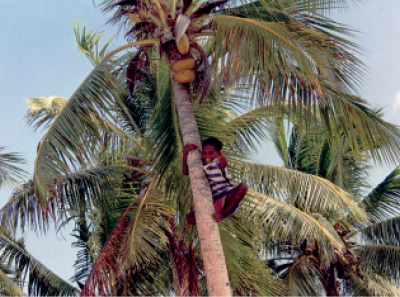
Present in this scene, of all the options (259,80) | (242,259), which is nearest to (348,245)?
→ (242,259)

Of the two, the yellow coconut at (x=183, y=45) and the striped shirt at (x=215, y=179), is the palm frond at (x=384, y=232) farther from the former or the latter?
the yellow coconut at (x=183, y=45)

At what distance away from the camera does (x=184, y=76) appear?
5.98m

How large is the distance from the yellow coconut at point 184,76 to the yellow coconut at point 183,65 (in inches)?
1.6

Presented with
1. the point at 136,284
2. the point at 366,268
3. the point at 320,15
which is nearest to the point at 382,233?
the point at 366,268

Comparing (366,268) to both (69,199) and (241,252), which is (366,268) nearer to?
(241,252)

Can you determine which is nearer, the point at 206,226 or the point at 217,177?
the point at 206,226

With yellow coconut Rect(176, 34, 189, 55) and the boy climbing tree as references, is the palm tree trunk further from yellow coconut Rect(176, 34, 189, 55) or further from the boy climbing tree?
yellow coconut Rect(176, 34, 189, 55)

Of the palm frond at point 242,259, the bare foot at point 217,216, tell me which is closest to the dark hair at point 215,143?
the bare foot at point 217,216

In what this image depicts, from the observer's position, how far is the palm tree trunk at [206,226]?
4770 millimetres

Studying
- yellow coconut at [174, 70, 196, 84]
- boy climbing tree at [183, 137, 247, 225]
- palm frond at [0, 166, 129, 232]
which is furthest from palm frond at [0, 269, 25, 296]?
yellow coconut at [174, 70, 196, 84]

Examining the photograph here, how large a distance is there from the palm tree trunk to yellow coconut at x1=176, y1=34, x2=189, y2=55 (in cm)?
78

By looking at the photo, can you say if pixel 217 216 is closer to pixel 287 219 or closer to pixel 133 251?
pixel 133 251

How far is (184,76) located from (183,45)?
0.36 metres

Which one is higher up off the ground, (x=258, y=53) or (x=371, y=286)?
(x=258, y=53)
